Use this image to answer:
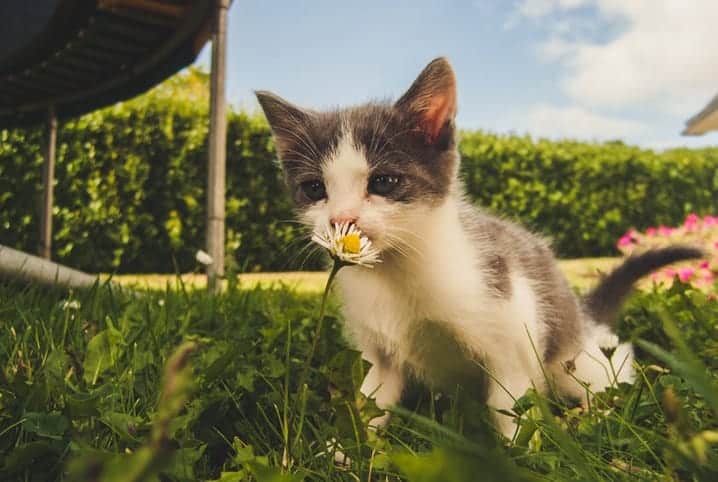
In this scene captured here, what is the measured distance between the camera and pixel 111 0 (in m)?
3.11

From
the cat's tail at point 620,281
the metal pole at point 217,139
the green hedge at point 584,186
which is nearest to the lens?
the cat's tail at point 620,281

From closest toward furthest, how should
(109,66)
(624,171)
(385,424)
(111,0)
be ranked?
1. (385,424)
2. (111,0)
3. (109,66)
4. (624,171)

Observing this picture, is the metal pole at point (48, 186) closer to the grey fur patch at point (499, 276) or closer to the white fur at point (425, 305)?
the white fur at point (425, 305)

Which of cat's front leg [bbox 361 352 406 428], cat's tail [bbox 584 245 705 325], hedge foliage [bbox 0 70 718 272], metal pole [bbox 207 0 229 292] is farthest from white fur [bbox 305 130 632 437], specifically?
hedge foliage [bbox 0 70 718 272]

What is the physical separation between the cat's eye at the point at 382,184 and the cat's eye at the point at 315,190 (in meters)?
0.17

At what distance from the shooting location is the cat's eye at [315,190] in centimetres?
180

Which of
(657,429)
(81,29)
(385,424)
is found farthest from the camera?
(81,29)

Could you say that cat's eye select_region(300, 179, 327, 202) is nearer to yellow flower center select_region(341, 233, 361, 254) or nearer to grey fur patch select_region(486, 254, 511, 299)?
grey fur patch select_region(486, 254, 511, 299)

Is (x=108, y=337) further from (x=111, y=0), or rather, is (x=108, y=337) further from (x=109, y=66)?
(x=109, y=66)

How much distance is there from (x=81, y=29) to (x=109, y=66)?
83cm

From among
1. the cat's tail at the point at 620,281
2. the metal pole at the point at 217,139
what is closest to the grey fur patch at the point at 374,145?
the cat's tail at the point at 620,281

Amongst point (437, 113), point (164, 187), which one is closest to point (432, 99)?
point (437, 113)

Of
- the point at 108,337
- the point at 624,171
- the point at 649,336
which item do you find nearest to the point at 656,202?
the point at 624,171

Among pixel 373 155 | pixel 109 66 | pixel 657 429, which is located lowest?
pixel 657 429
